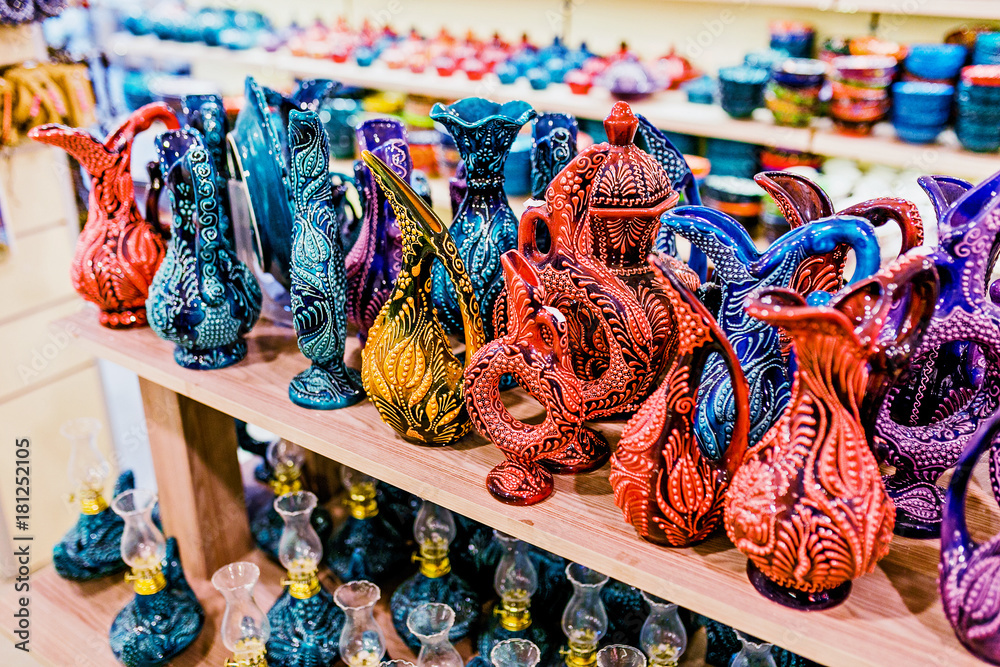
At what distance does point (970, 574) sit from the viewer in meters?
0.70

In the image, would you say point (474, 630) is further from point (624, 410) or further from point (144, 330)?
point (144, 330)

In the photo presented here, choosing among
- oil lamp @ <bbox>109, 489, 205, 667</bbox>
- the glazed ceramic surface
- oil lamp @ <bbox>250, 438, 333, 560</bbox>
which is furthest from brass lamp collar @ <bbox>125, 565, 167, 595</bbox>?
the glazed ceramic surface

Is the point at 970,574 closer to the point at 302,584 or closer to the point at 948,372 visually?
the point at 948,372

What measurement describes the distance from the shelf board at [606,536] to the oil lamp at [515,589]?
0.26 meters

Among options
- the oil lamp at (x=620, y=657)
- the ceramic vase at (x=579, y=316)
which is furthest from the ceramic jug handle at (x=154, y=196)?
the oil lamp at (x=620, y=657)

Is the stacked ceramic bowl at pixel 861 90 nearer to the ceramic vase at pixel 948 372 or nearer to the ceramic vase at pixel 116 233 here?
the ceramic vase at pixel 948 372

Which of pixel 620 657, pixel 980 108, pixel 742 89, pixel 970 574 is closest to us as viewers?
pixel 970 574

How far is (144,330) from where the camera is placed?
52.7 inches

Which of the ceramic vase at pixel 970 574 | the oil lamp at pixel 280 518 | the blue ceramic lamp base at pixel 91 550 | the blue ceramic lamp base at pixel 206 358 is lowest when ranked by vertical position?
the blue ceramic lamp base at pixel 91 550

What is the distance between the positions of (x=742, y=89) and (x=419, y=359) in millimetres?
1705

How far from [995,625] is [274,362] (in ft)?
3.19

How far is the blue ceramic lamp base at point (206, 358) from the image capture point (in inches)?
47.6

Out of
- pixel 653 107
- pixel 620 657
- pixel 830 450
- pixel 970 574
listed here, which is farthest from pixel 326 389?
pixel 653 107

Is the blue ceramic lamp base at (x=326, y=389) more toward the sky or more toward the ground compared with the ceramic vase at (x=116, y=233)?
more toward the ground
